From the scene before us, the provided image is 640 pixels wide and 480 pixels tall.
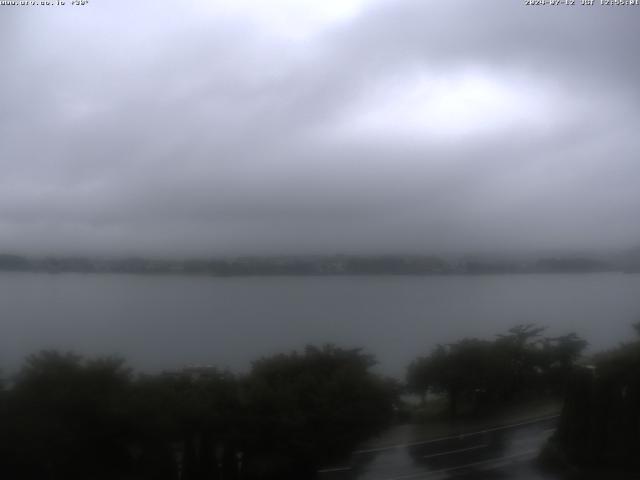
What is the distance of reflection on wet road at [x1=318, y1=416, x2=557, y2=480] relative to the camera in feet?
14.7

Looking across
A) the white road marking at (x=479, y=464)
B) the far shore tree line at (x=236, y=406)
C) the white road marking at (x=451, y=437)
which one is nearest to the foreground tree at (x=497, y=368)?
the far shore tree line at (x=236, y=406)

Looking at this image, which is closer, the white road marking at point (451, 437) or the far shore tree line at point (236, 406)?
the far shore tree line at point (236, 406)

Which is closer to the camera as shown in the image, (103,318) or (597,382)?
(103,318)

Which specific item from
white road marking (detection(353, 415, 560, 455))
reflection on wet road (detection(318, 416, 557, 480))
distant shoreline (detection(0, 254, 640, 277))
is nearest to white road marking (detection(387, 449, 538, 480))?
reflection on wet road (detection(318, 416, 557, 480))

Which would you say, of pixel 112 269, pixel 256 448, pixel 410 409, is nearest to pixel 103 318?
pixel 112 269

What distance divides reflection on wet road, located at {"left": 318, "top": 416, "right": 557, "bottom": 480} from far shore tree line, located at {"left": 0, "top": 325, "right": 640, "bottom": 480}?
5.8 inches

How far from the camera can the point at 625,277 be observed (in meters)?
5.21

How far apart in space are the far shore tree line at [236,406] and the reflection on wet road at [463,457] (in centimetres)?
15

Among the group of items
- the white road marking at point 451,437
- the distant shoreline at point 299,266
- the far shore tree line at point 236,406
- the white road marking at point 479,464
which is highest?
the distant shoreline at point 299,266

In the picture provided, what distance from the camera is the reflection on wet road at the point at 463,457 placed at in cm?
448

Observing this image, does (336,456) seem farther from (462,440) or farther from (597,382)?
(597,382)

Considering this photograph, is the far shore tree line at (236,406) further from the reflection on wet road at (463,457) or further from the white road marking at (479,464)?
the white road marking at (479,464)

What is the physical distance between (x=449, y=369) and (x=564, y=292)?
3.66 ft

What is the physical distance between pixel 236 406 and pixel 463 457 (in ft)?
5.20
